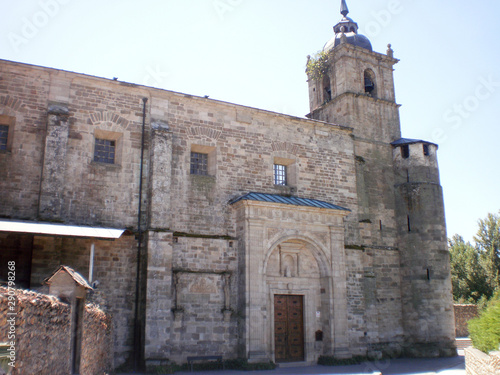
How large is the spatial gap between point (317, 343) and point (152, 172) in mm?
9034

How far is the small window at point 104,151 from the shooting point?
16.6 metres

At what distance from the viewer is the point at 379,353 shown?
19.3m

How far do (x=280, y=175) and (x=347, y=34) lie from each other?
1044 cm

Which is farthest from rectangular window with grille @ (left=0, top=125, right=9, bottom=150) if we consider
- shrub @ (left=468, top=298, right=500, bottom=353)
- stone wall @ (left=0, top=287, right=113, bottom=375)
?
shrub @ (left=468, top=298, right=500, bottom=353)

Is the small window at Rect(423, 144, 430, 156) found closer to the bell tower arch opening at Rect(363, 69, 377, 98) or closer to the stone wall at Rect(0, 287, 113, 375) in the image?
the bell tower arch opening at Rect(363, 69, 377, 98)

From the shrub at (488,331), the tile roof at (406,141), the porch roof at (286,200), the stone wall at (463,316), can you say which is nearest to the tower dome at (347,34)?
the tile roof at (406,141)

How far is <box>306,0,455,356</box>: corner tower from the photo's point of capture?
20.2 metres

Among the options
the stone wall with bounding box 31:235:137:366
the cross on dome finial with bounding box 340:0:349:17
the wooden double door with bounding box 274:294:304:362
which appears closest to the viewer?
the stone wall with bounding box 31:235:137:366

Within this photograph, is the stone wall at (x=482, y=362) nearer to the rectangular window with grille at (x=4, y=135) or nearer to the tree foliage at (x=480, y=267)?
the rectangular window with grille at (x=4, y=135)

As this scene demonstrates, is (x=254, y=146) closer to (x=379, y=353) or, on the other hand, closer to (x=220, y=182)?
(x=220, y=182)

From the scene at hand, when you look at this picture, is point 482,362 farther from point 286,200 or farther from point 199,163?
point 199,163

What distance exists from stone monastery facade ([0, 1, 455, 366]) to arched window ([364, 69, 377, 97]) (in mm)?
1648

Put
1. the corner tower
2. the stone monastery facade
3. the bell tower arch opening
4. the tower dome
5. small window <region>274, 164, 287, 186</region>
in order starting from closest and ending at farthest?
1. the stone monastery facade
2. small window <region>274, 164, 287, 186</region>
3. the corner tower
4. the bell tower arch opening
5. the tower dome

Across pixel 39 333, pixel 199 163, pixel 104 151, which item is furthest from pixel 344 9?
pixel 39 333
